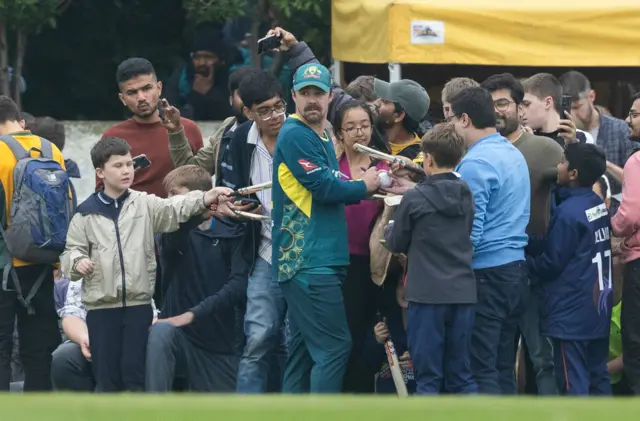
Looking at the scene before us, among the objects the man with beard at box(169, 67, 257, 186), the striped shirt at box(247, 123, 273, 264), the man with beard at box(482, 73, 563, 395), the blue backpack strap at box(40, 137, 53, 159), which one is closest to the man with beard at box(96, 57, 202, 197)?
the man with beard at box(169, 67, 257, 186)

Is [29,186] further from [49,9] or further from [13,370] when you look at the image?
[49,9]

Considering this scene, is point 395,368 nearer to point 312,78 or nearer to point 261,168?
point 261,168

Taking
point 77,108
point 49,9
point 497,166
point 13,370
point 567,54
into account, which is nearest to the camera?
point 497,166

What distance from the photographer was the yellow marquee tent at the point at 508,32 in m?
10.1

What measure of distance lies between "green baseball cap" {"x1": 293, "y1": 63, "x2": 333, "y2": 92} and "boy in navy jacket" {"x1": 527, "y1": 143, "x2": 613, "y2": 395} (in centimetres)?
132

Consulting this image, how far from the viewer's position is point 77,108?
1245 cm

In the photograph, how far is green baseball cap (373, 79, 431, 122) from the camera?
8000 mm

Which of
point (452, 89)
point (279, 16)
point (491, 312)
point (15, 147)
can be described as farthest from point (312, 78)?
point (279, 16)

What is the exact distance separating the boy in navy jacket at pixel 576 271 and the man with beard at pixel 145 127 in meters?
2.28

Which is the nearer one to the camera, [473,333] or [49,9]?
[473,333]

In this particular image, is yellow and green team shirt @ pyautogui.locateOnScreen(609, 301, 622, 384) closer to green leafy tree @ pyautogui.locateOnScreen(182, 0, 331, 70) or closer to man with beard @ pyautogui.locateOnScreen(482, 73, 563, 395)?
man with beard @ pyautogui.locateOnScreen(482, 73, 563, 395)

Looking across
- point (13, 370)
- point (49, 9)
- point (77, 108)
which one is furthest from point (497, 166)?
point (77, 108)

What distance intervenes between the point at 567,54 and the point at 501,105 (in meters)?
2.38

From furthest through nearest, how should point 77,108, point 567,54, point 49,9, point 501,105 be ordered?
point 77,108
point 49,9
point 567,54
point 501,105
